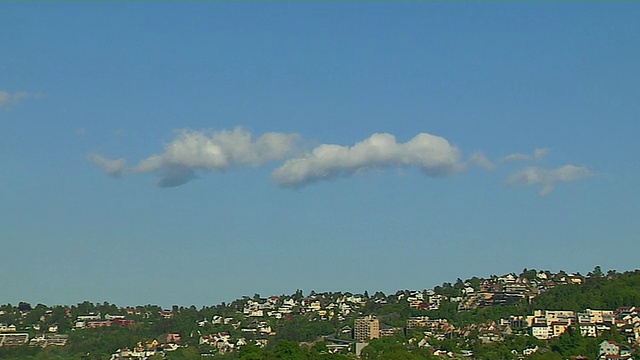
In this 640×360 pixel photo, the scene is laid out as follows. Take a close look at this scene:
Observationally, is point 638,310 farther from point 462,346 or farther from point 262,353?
point 262,353

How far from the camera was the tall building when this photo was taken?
158625 millimetres

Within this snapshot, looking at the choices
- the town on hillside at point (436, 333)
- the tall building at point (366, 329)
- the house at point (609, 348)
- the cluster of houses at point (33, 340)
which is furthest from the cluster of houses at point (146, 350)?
the house at point (609, 348)

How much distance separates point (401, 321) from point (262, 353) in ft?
262

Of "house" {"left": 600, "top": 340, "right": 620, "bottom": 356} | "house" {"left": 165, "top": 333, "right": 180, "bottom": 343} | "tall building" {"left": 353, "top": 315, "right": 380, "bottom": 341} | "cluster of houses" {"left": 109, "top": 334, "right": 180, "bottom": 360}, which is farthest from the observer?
"house" {"left": 165, "top": 333, "right": 180, "bottom": 343}

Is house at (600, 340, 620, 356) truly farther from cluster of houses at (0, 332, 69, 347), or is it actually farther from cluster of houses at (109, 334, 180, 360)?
cluster of houses at (0, 332, 69, 347)

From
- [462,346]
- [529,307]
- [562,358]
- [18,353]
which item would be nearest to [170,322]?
[18,353]

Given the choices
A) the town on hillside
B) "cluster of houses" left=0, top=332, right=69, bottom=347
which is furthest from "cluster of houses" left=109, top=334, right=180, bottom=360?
"cluster of houses" left=0, top=332, right=69, bottom=347

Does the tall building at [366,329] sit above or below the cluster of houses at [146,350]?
above

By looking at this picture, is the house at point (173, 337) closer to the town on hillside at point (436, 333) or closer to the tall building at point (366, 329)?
the town on hillside at point (436, 333)

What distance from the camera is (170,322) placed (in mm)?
199875

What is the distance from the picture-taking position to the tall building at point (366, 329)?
15862cm

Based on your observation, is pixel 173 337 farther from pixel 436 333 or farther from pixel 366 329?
pixel 436 333

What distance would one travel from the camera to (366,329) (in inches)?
6324

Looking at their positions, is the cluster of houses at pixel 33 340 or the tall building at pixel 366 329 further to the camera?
the cluster of houses at pixel 33 340
